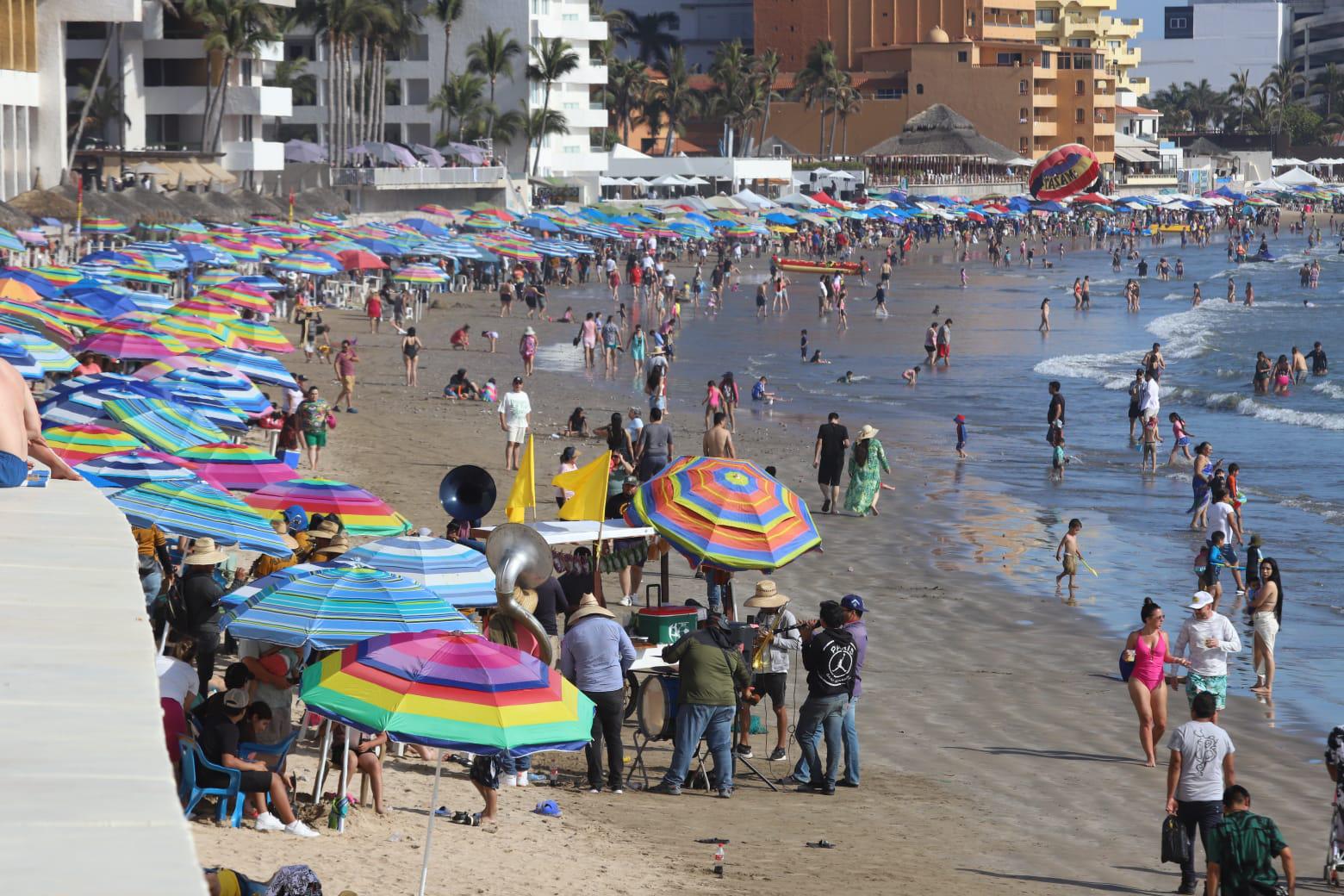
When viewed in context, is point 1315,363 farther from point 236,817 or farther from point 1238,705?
point 236,817

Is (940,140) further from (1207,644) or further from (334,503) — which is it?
(1207,644)

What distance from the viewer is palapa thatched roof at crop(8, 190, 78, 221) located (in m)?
44.7

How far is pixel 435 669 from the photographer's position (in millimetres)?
7535

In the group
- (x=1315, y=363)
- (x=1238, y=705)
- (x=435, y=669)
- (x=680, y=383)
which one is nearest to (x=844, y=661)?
(x=435, y=669)

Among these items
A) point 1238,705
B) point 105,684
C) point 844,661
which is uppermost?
point 105,684

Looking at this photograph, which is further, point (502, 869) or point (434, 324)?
point (434, 324)

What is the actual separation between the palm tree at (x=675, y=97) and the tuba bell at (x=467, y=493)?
9631 cm

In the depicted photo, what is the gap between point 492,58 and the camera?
85.2 m

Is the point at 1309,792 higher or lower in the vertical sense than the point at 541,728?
lower

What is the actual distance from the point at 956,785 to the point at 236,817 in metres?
4.59

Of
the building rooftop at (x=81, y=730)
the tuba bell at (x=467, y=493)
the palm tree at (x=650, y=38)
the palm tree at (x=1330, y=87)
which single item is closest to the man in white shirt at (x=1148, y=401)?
the tuba bell at (x=467, y=493)

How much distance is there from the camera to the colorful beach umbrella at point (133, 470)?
11.9m

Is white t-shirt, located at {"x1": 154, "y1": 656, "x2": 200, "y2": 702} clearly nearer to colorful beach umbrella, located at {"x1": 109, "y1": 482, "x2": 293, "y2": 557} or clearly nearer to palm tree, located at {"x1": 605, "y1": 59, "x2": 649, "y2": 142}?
colorful beach umbrella, located at {"x1": 109, "y1": 482, "x2": 293, "y2": 557}

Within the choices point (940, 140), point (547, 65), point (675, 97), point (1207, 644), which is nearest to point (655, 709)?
point (1207, 644)
